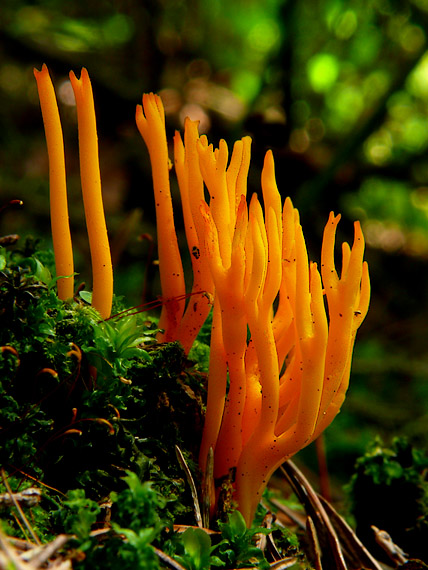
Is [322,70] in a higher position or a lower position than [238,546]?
higher

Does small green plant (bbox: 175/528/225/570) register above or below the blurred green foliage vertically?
below

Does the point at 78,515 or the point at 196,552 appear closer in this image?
the point at 78,515

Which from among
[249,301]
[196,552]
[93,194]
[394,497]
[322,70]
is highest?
[322,70]

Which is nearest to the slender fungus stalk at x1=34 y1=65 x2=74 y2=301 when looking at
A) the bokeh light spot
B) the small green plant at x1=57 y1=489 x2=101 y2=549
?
the small green plant at x1=57 y1=489 x2=101 y2=549

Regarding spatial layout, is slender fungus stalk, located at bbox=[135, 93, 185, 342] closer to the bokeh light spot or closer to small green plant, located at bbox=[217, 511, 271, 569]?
small green plant, located at bbox=[217, 511, 271, 569]

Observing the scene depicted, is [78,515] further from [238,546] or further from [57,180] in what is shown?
[57,180]

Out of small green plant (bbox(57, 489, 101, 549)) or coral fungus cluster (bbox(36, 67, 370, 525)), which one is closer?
small green plant (bbox(57, 489, 101, 549))

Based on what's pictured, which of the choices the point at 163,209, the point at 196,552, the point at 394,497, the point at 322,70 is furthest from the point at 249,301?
the point at 322,70
